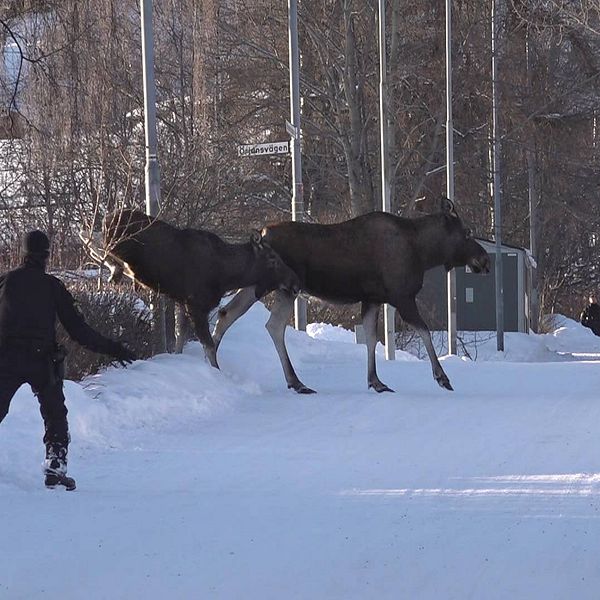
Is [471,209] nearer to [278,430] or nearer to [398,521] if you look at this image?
[278,430]

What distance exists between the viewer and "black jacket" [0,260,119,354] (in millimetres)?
9547

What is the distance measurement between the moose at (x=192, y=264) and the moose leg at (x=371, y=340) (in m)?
1.04

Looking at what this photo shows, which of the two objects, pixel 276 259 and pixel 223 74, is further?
pixel 223 74

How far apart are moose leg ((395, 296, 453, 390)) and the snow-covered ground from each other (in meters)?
0.42

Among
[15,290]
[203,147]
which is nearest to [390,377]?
[203,147]

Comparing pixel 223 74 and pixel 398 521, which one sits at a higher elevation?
pixel 223 74

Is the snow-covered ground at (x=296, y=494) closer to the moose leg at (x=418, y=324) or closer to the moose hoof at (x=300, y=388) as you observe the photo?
the moose hoof at (x=300, y=388)

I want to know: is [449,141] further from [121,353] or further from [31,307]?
[31,307]

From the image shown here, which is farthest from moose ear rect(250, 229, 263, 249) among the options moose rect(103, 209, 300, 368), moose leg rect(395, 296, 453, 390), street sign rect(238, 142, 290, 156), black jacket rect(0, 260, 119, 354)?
black jacket rect(0, 260, 119, 354)

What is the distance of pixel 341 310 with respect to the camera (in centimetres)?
4000

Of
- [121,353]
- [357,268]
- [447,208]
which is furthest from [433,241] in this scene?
[121,353]

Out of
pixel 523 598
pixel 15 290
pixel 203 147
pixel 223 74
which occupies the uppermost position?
pixel 223 74

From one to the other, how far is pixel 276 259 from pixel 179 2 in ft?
90.9

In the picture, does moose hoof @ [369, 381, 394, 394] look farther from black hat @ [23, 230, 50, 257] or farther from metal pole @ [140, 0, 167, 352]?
black hat @ [23, 230, 50, 257]
